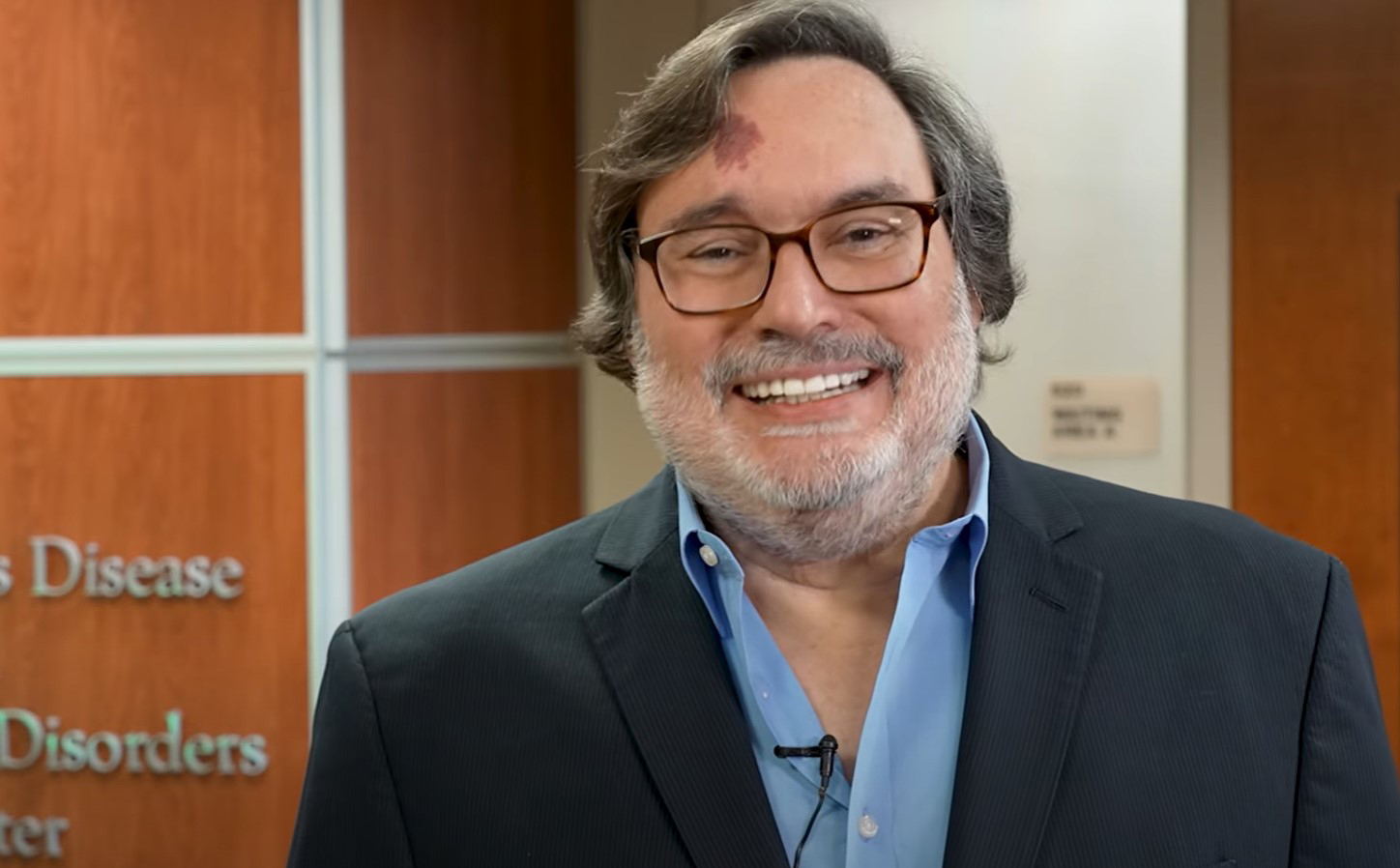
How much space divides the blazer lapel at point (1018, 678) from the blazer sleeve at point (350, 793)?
0.48 metres

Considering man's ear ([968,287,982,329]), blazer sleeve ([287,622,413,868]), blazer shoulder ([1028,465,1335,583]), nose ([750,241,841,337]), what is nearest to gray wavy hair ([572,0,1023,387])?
man's ear ([968,287,982,329])

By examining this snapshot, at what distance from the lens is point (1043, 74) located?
8.89 ft

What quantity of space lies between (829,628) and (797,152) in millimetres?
430

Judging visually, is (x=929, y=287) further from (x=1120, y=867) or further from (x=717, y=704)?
(x=1120, y=867)

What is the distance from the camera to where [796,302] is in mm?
1242

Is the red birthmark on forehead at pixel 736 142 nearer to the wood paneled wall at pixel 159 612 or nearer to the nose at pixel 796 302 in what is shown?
the nose at pixel 796 302

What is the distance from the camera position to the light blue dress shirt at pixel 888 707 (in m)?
1.22

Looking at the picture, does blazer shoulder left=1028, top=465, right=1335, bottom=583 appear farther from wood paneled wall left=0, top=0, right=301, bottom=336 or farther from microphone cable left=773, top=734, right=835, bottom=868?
wood paneled wall left=0, top=0, right=301, bottom=336

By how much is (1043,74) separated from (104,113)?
5.38 ft

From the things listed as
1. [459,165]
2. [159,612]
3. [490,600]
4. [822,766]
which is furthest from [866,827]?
[459,165]

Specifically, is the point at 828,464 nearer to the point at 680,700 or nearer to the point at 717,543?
the point at 717,543

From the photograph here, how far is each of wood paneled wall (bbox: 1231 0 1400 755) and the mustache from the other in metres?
1.94

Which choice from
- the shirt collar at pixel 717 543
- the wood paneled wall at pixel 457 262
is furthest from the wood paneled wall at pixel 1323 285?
the shirt collar at pixel 717 543

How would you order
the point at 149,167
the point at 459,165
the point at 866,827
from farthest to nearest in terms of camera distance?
the point at 459,165 < the point at 149,167 < the point at 866,827
